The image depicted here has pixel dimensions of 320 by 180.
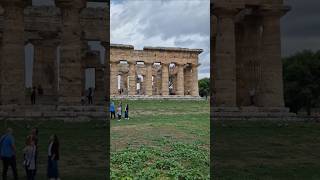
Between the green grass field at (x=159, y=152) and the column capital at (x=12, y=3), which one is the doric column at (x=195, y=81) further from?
the green grass field at (x=159, y=152)

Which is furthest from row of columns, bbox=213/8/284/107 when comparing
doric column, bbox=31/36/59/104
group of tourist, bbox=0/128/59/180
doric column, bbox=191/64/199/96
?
doric column, bbox=191/64/199/96

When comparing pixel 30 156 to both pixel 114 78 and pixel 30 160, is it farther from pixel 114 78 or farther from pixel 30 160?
pixel 114 78

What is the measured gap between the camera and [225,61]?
30.2 meters

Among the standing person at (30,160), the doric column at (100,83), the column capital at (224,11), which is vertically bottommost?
the standing person at (30,160)

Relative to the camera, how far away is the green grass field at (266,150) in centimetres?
1372

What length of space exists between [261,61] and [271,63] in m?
0.74

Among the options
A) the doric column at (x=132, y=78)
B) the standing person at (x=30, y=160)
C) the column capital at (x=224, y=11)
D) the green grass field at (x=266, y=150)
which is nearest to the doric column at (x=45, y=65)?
the column capital at (x=224, y=11)

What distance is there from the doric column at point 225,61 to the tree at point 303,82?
2885 cm

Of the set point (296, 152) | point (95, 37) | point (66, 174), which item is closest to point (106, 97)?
point (95, 37)

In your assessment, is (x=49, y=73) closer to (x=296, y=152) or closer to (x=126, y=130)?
(x=126, y=130)

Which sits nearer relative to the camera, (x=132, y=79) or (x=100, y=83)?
(x=100, y=83)

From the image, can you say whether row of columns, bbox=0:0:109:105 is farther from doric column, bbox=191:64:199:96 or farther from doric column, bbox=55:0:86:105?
doric column, bbox=191:64:199:96

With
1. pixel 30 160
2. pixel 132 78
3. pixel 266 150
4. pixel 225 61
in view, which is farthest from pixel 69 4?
pixel 132 78

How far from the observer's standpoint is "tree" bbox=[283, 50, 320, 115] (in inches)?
2239
